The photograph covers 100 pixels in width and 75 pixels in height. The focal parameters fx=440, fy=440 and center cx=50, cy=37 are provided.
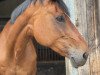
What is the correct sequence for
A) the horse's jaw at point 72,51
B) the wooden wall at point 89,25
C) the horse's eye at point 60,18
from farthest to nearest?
the wooden wall at point 89,25, the horse's eye at point 60,18, the horse's jaw at point 72,51

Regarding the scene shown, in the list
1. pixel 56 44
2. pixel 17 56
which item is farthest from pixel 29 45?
pixel 56 44

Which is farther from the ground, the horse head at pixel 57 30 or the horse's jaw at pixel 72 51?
the horse head at pixel 57 30

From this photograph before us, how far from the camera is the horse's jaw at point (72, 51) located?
4.18m

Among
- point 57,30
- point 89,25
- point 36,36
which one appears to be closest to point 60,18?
point 57,30

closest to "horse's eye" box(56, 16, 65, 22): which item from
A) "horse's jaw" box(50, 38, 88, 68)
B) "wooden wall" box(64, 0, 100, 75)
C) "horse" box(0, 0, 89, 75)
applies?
"horse" box(0, 0, 89, 75)

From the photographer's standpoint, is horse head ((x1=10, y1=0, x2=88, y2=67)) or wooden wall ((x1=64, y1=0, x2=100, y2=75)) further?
wooden wall ((x1=64, y1=0, x2=100, y2=75))

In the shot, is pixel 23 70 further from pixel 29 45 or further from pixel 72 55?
pixel 72 55

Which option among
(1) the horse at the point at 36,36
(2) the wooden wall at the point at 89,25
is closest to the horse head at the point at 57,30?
(1) the horse at the point at 36,36

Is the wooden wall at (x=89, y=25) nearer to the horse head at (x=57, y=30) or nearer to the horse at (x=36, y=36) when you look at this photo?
the horse at (x=36, y=36)

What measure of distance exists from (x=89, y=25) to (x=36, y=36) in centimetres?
190

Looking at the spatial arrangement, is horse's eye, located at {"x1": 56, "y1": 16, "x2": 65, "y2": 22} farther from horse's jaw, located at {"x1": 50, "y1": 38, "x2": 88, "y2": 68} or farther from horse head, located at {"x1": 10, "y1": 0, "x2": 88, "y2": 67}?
horse's jaw, located at {"x1": 50, "y1": 38, "x2": 88, "y2": 68}

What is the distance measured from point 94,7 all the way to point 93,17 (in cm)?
14

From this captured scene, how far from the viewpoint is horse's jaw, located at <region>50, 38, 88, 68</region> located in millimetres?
4180

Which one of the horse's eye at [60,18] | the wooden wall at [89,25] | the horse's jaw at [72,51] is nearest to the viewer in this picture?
the horse's jaw at [72,51]
